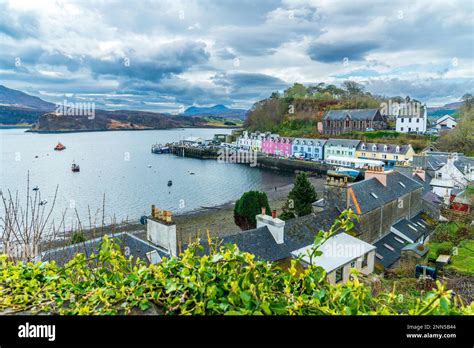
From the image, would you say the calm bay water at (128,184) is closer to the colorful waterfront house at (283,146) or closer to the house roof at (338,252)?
the colorful waterfront house at (283,146)

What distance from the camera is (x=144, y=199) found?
25.8 metres

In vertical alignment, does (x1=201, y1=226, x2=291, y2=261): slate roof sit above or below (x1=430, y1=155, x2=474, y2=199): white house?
below

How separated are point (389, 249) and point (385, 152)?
2574cm

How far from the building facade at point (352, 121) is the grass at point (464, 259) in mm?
31034

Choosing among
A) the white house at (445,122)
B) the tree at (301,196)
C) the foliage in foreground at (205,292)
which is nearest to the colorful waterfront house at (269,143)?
the tree at (301,196)

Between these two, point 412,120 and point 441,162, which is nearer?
point 441,162

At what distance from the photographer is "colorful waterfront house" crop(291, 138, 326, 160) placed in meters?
37.4

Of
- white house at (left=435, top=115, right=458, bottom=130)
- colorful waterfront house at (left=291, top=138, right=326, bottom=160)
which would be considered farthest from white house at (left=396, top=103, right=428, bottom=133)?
colorful waterfront house at (left=291, top=138, right=326, bottom=160)

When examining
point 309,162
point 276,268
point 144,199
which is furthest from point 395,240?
point 309,162

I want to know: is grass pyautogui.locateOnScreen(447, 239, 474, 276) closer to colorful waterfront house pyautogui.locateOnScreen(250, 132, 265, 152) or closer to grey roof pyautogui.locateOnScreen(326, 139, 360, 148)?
colorful waterfront house pyautogui.locateOnScreen(250, 132, 265, 152)

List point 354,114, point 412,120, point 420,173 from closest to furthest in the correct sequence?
1. point 420,173
2. point 412,120
3. point 354,114

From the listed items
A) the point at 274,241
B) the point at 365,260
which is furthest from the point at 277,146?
the point at 274,241

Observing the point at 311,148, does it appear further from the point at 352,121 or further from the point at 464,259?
the point at 464,259

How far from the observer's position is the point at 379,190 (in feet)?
44.0
